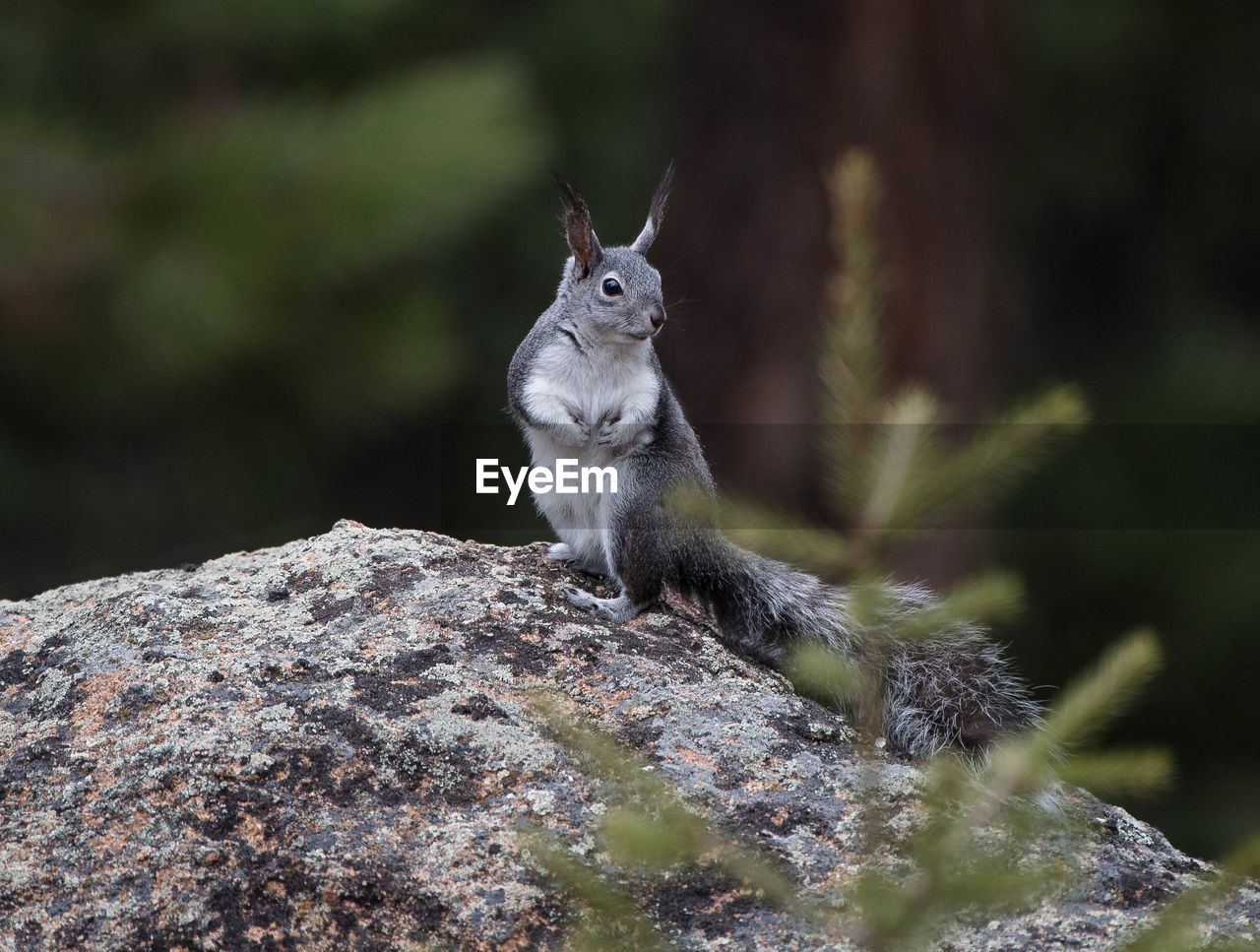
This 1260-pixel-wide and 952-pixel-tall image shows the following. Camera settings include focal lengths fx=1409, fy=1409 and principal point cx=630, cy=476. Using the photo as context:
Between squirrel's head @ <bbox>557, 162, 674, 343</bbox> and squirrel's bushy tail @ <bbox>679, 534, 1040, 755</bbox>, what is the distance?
1.62 ft

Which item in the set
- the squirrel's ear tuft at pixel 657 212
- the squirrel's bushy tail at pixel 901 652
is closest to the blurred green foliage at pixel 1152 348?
the squirrel's ear tuft at pixel 657 212

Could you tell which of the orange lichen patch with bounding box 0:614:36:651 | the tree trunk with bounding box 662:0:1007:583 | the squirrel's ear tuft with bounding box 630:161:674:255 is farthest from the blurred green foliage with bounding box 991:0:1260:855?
the orange lichen patch with bounding box 0:614:36:651

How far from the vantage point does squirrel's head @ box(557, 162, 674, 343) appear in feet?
8.66

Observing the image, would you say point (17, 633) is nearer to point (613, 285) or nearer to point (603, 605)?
point (603, 605)

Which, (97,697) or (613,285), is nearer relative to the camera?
(97,697)

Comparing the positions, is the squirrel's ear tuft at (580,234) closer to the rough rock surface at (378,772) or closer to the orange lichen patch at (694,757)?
the rough rock surface at (378,772)

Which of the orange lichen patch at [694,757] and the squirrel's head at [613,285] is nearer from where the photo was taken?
the orange lichen patch at [694,757]

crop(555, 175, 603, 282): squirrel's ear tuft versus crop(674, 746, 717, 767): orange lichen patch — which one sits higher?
crop(555, 175, 603, 282): squirrel's ear tuft

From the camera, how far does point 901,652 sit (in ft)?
6.89

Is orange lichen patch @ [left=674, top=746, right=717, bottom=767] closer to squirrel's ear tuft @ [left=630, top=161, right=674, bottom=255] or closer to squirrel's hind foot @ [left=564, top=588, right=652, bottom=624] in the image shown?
squirrel's hind foot @ [left=564, top=588, right=652, bottom=624]

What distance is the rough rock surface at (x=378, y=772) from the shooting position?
4.97ft

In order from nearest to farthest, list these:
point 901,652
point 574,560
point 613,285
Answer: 1. point 901,652
2. point 574,560
3. point 613,285

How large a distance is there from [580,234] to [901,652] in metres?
1.04

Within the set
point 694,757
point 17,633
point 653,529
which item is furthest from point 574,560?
point 17,633
